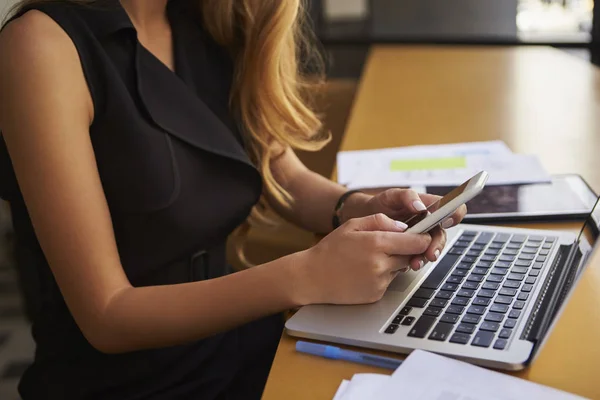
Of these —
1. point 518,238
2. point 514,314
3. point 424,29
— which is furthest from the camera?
point 424,29

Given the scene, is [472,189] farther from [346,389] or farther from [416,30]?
[416,30]

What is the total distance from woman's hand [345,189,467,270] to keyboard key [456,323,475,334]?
0.09 metres

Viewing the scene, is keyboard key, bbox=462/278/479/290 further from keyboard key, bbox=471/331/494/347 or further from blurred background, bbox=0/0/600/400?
blurred background, bbox=0/0/600/400

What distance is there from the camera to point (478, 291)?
78 centimetres

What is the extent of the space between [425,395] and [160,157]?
1.72 ft

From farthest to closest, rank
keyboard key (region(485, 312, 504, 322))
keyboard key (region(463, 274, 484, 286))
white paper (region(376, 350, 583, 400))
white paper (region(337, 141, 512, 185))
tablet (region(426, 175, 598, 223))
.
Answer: white paper (region(337, 141, 512, 185)) < tablet (region(426, 175, 598, 223)) < keyboard key (region(463, 274, 484, 286)) < keyboard key (region(485, 312, 504, 322)) < white paper (region(376, 350, 583, 400))

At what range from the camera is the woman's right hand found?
750 mm

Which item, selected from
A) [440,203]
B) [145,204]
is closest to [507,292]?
[440,203]

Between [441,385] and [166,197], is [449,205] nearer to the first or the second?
[441,385]

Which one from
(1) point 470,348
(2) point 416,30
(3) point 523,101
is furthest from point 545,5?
(1) point 470,348

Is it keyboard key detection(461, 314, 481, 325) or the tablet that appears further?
the tablet

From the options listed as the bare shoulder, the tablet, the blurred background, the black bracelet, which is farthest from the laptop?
the blurred background

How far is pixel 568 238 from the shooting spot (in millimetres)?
928

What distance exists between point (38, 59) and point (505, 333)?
607 millimetres
